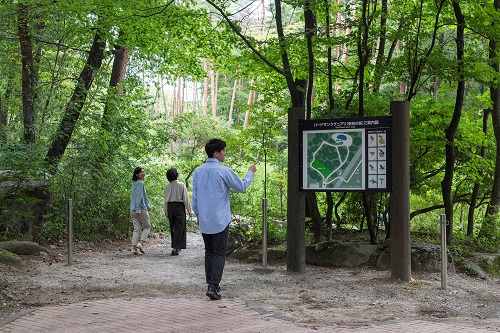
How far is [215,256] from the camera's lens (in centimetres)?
802

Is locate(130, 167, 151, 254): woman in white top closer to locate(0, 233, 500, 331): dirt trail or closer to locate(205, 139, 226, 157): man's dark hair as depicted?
locate(0, 233, 500, 331): dirt trail

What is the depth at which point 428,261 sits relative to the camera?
Answer: 10.3m

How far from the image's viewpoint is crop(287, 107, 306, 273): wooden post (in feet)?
33.7

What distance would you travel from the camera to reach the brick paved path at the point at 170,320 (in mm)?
6203

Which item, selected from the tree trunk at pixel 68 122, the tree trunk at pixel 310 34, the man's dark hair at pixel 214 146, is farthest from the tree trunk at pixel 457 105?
the tree trunk at pixel 68 122

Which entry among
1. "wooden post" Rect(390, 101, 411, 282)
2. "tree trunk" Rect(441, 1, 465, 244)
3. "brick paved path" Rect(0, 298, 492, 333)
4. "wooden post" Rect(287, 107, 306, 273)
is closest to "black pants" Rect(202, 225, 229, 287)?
"brick paved path" Rect(0, 298, 492, 333)

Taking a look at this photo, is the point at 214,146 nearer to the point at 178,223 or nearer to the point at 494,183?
the point at 178,223

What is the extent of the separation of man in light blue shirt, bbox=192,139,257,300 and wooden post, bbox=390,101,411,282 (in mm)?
2583

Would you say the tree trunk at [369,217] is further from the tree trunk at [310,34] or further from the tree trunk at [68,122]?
the tree trunk at [68,122]

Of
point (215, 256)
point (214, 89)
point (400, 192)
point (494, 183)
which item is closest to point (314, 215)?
point (400, 192)

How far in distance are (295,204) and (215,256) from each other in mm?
2624

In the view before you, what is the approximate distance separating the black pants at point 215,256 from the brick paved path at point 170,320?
0.32m

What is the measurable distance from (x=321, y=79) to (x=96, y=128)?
5.82 meters

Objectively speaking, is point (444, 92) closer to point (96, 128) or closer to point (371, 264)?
point (371, 264)
